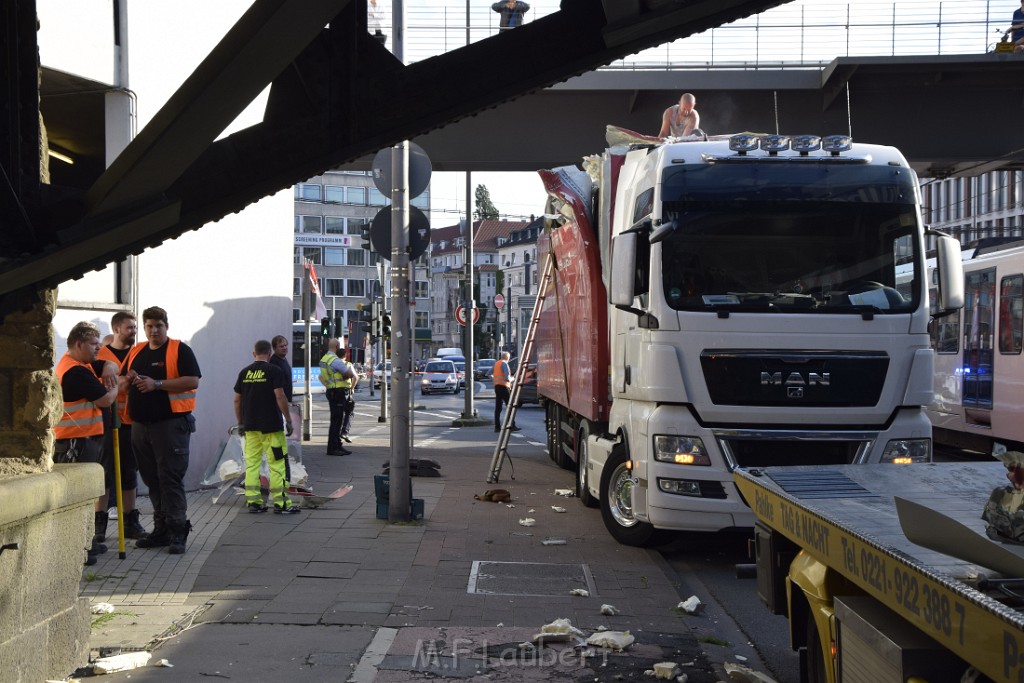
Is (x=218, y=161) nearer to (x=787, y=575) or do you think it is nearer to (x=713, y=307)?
(x=787, y=575)

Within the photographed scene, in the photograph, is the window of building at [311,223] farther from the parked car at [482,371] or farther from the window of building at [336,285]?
the parked car at [482,371]

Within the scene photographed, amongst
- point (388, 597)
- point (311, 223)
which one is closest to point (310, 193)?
point (311, 223)

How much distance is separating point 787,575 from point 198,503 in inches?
349

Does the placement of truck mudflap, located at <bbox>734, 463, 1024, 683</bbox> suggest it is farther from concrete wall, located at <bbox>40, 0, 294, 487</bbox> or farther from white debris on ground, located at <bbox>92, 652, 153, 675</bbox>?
concrete wall, located at <bbox>40, 0, 294, 487</bbox>

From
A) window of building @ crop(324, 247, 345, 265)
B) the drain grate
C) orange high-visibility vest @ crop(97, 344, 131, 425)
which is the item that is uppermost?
window of building @ crop(324, 247, 345, 265)

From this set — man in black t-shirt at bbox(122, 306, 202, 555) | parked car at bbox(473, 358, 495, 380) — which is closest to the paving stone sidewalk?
man in black t-shirt at bbox(122, 306, 202, 555)

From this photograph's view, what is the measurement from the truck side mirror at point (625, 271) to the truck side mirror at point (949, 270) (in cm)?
231

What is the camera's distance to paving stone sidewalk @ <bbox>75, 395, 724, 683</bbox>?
600cm

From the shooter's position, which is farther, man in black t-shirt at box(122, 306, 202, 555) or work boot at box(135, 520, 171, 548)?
work boot at box(135, 520, 171, 548)

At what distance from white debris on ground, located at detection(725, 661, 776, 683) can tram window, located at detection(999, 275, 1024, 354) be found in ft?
37.9

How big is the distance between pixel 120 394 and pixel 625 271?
4.30 meters

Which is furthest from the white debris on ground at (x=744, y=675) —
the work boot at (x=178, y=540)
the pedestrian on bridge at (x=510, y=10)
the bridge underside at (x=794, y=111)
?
the bridge underside at (x=794, y=111)

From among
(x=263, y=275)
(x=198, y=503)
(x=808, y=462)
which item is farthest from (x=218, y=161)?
(x=263, y=275)

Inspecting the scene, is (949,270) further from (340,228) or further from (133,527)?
(340,228)
